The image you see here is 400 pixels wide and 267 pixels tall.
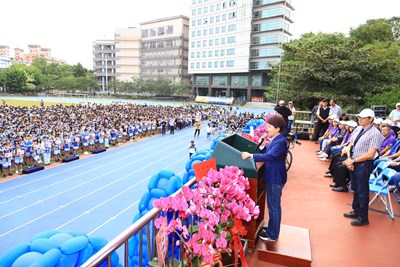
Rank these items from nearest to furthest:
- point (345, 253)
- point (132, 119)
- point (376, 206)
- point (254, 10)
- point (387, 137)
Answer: point (345, 253) → point (376, 206) → point (387, 137) → point (132, 119) → point (254, 10)

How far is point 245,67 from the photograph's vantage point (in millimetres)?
54844

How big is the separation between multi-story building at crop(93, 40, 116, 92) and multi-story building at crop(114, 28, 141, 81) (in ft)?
24.1

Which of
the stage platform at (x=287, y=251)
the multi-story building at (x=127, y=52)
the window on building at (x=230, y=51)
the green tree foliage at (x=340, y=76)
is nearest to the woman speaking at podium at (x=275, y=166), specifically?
the stage platform at (x=287, y=251)

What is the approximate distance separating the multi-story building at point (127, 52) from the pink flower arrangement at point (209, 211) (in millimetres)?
79837

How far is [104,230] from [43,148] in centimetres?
935

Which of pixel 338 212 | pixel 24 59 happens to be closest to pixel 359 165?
pixel 338 212

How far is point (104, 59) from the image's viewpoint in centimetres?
8738

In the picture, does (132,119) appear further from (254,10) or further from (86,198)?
(254,10)

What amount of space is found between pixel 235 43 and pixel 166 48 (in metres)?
22.4

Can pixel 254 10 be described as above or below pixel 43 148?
above

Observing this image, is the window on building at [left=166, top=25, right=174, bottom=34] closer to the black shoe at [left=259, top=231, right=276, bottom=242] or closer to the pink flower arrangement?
the black shoe at [left=259, top=231, right=276, bottom=242]

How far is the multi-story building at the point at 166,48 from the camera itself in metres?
69.4

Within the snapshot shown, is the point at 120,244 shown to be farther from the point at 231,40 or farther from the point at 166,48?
the point at 166,48

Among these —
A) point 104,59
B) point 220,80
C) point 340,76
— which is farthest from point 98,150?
point 104,59
